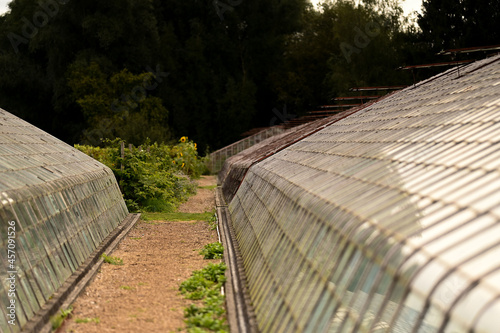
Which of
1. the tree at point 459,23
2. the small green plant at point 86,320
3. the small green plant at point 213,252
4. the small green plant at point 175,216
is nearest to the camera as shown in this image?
the small green plant at point 86,320

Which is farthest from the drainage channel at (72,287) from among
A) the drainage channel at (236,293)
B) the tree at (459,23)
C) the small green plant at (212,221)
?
the tree at (459,23)

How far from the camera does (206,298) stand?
25.5ft

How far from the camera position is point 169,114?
47438 mm

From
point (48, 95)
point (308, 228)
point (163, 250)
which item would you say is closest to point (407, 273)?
point (308, 228)

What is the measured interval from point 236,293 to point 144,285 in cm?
202

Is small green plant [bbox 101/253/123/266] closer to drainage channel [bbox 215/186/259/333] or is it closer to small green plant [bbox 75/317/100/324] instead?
drainage channel [bbox 215/186/259/333]

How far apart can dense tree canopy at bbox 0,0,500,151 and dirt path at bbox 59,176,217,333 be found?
19.3 metres

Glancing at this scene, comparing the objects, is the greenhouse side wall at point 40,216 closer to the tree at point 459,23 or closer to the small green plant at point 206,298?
the small green plant at point 206,298

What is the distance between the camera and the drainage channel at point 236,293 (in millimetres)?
6297

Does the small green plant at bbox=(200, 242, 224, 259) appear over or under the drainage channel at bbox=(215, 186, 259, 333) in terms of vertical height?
under

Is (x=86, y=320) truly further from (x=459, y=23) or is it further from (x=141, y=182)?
(x=459, y=23)

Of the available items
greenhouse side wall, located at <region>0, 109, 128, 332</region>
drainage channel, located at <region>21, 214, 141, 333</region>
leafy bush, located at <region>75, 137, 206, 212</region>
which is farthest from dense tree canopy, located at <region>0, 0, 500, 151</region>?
drainage channel, located at <region>21, 214, 141, 333</region>

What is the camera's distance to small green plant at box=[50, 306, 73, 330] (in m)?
6.62

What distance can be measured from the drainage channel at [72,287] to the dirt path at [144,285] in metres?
0.13
